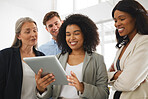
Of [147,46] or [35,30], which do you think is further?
[35,30]

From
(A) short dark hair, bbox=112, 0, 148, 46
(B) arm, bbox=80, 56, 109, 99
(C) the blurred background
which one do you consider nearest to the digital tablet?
(B) arm, bbox=80, 56, 109, 99

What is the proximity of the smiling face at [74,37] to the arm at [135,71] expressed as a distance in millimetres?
450

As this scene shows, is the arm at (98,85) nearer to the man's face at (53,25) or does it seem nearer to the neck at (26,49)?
the neck at (26,49)

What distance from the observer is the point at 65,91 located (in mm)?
1481

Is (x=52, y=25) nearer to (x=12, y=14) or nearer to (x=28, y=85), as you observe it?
(x=28, y=85)

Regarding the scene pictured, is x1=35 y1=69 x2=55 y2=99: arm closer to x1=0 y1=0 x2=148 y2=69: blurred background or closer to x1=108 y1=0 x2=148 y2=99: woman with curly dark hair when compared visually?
x1=108 y1=0 x2=148 y2=99: woman with curly dark hair

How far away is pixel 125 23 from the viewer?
159cm

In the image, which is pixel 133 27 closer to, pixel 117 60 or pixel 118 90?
pixel 117 60

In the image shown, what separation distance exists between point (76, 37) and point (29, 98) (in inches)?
31.8

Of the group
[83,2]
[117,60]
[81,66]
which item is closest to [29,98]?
[81,66]

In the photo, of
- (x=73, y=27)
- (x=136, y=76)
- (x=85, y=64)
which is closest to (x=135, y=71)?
(x=136, y=76)

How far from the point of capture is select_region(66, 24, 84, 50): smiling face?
5.06ft

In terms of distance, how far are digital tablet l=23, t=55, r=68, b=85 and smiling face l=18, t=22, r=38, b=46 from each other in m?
0.56

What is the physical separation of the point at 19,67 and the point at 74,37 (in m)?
0.69
